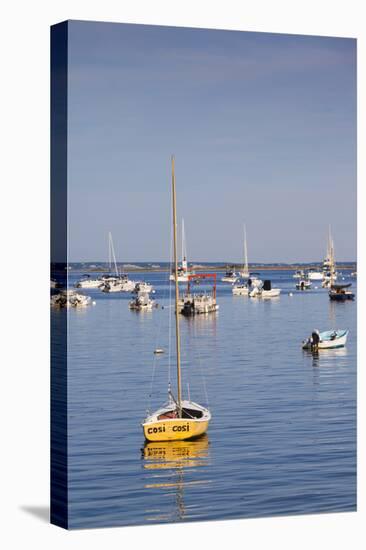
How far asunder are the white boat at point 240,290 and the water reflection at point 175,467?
2242 millimetres

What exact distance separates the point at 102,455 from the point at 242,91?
5327 millimetres

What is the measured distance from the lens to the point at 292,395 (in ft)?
70.4

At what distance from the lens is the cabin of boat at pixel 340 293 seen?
21880 millimetres

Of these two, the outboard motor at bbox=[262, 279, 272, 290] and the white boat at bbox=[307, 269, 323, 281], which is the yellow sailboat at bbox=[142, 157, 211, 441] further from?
the white boat at bbox=[307, 269, 323, 281]

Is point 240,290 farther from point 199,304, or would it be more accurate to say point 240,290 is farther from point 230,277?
point 199,304

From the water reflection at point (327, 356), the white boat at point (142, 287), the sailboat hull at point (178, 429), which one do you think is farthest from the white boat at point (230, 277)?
the sailboat hull at point (178, 429)

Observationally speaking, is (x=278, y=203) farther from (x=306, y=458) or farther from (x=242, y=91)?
(x=306, y=458)

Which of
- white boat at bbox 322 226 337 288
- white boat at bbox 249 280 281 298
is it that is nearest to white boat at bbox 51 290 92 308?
white boat at bbox 249 280 281 298

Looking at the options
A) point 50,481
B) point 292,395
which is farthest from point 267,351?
point 50,481

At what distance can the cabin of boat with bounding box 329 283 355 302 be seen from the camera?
861 inches

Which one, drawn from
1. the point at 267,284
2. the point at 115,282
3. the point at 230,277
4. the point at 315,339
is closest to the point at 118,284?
the point at 115,282

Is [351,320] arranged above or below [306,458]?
above

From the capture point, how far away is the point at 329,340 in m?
22.0

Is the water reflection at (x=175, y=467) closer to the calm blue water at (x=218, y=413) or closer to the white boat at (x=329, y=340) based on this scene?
the calm blue water at (x=218, y=413)
